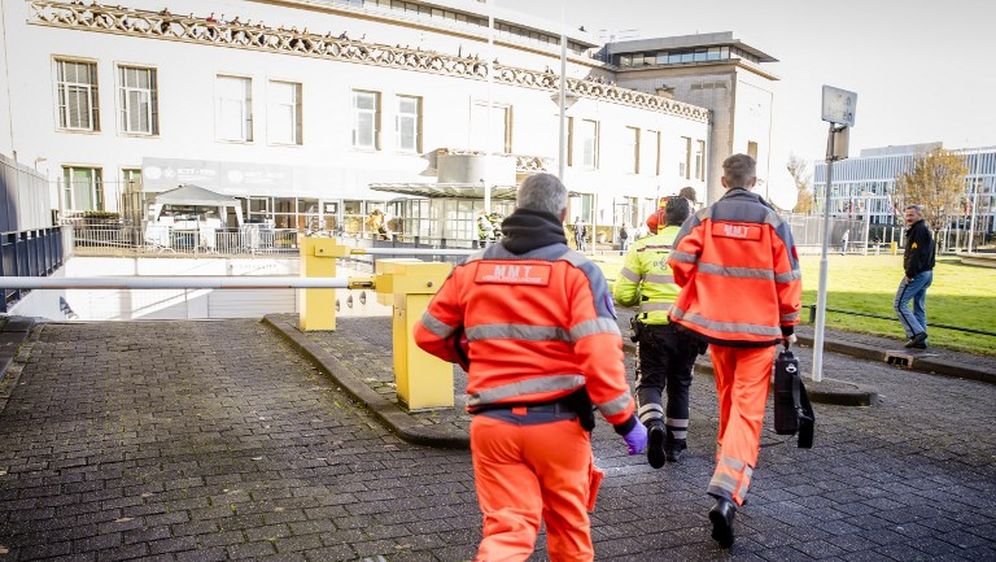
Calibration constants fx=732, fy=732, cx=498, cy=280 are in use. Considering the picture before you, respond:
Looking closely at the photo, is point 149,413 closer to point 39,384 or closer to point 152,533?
point 39,384

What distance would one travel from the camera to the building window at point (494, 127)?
39062mm

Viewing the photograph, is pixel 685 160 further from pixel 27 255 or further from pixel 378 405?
pixel 378 405

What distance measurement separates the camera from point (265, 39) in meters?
32.9

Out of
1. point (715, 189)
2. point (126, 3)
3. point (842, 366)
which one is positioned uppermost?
point (126, 3)

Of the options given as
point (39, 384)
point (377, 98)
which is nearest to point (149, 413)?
point (39, 384)

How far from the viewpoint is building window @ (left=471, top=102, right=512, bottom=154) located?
1538 inches

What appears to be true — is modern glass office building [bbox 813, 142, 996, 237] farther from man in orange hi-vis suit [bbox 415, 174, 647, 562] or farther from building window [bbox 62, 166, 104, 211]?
man in orange hi-vis suit [bbox 415, 174, 647, 562]

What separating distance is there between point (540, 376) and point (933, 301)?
18.2 meters

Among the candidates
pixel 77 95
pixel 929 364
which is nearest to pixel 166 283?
pixel 929 364

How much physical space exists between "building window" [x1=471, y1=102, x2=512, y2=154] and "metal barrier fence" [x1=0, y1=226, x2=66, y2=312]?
889 inches

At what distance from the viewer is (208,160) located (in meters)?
31.5

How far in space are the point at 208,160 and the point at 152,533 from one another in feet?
99.2

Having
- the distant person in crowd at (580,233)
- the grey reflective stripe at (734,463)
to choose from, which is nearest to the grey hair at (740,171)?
the grey reflective stripe at (734,463)

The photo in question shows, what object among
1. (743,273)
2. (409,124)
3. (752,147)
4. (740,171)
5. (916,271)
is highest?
(752,147)
